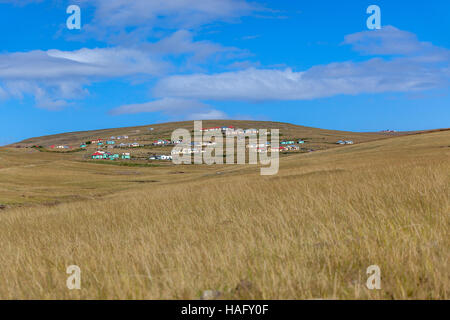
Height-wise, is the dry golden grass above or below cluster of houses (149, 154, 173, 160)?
below

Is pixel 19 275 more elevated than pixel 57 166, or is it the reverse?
pixel 57 166

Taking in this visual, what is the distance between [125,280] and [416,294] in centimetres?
309

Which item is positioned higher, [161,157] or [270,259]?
[161,157]

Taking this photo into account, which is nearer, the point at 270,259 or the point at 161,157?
the point at 270,259

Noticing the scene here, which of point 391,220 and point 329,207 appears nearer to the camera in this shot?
point 391,220

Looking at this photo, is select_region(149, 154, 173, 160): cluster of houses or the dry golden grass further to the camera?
select_region(149, 154, 173, 160): cluster of houses

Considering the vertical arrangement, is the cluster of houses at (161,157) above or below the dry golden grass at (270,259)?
above

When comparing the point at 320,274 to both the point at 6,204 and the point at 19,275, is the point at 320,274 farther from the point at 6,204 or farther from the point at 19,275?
the point at 6,204

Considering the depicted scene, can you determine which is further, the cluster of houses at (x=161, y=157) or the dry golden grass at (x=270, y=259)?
the cluster of houses at (x=161, y=157)
